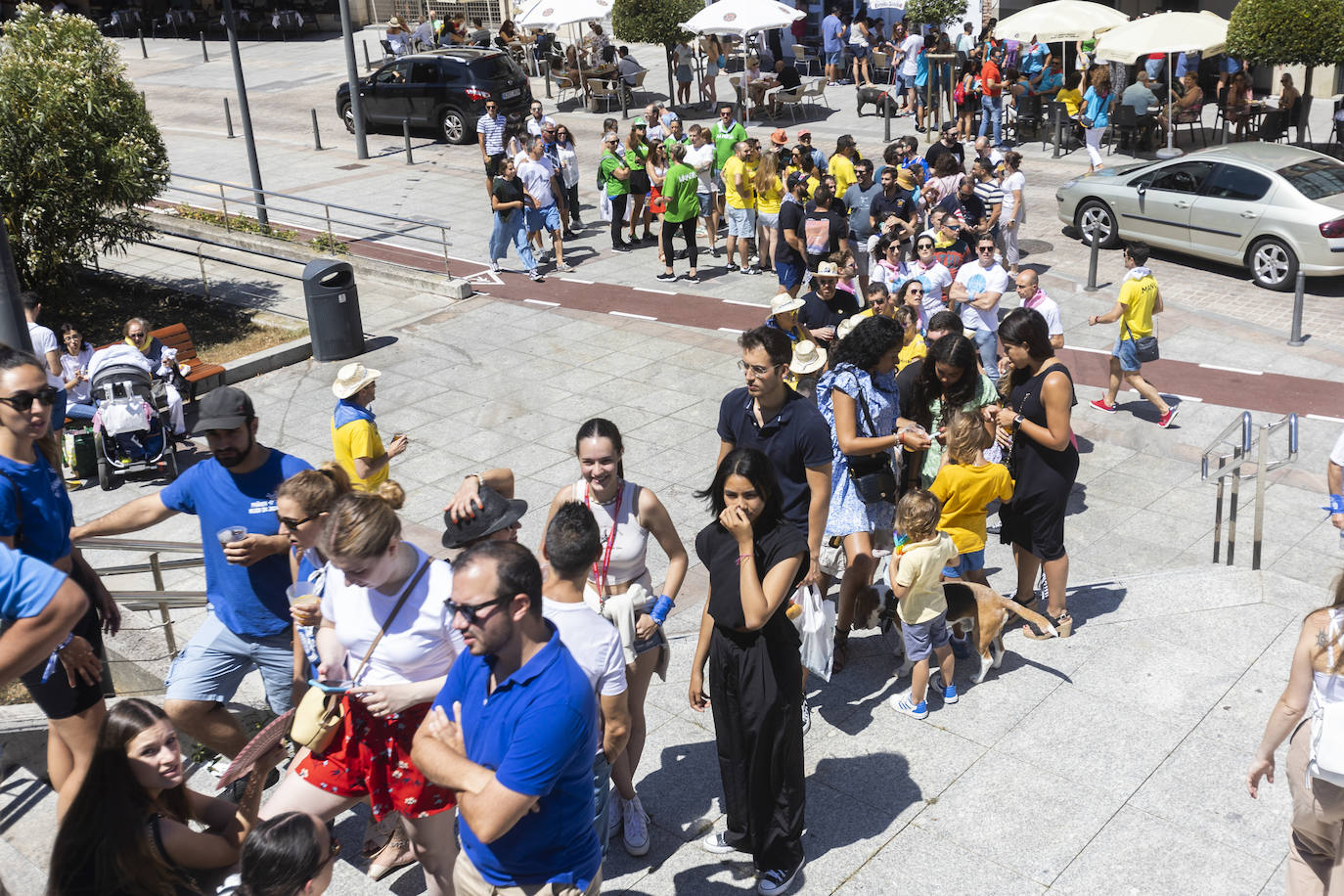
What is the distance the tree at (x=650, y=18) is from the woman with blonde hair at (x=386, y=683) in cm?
2276

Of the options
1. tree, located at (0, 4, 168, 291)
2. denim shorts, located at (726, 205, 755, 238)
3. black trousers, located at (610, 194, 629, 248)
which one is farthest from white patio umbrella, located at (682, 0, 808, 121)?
tree, located at (0, 4, 168, 291)

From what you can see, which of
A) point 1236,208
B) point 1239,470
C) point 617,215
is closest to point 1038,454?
point 1239,470

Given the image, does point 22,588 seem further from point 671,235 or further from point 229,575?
point 671,235

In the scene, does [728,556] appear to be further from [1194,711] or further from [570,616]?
[1194,711]

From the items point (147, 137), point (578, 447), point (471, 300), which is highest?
point (147, 137)

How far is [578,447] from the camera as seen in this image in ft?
17.7

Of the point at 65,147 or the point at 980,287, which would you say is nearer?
the point at 980,287

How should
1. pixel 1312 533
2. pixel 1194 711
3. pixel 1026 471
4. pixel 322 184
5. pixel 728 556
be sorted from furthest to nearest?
pixel 322 184
pixel 1312 533
pixel 1026 471
pixel 1194 711
pixel 728 556

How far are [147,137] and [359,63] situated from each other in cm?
2385

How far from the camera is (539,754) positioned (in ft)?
11.7

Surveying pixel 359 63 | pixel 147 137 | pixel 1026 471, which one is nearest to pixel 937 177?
pixel 1026 471

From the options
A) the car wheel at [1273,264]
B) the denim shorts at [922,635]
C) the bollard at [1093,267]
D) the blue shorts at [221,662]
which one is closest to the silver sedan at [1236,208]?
the car wheel at [1273,264]

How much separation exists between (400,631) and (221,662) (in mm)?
1323

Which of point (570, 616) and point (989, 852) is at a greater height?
point (570, 616)
